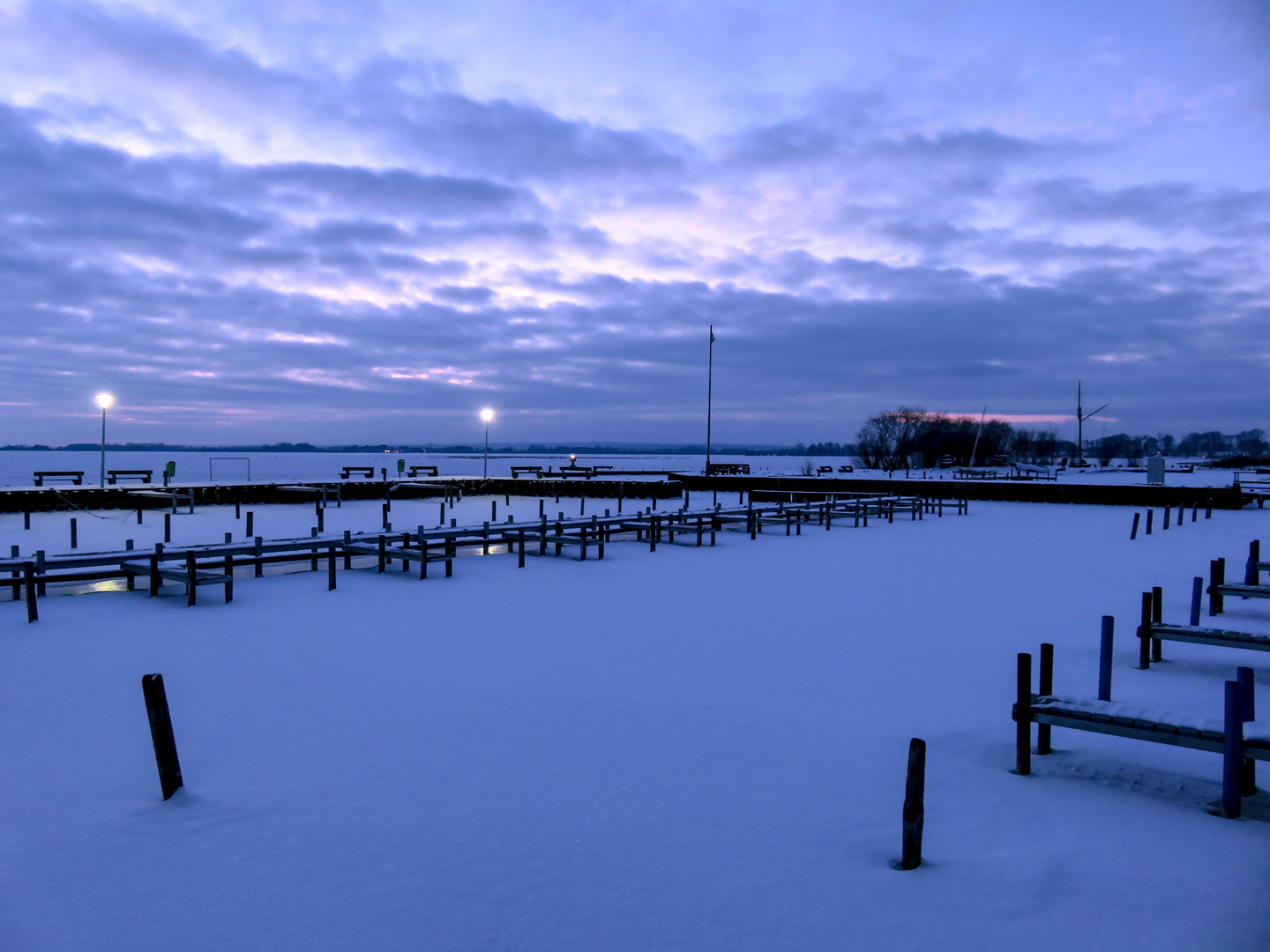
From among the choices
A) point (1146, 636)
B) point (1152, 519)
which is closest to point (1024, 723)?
point (1146, 636)

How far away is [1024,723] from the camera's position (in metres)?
7.29

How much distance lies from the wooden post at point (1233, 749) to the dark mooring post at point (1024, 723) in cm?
143

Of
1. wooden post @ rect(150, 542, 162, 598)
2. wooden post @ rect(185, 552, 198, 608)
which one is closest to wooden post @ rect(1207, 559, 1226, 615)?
wooden post @ rect(185, 552, 198, 608)

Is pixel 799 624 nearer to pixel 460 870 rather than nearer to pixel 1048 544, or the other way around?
pixel 460 870

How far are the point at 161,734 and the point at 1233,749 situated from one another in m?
8.56

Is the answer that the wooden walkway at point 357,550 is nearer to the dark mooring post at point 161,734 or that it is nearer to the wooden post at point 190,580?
the wooden post at point 190,580

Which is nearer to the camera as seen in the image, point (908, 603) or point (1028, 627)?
point (1028, 627)

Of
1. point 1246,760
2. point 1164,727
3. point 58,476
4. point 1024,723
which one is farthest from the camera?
point 58,476

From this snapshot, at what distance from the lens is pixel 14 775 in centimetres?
707

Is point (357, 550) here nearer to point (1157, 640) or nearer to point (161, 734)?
point (161, 734)

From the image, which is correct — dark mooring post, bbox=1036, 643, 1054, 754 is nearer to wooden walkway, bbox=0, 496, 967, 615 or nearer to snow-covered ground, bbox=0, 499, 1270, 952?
snow-covered ground, bbox=0, 499, 1270, 952

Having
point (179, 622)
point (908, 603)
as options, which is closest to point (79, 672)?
point (179, 622)

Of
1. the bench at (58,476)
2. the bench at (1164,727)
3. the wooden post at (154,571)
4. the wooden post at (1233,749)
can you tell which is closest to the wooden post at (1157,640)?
the bench at (1164,727)

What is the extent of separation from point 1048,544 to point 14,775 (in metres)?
26.1
